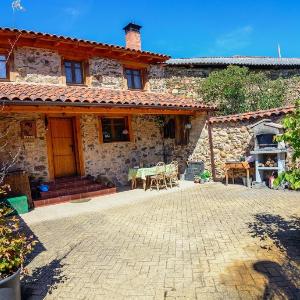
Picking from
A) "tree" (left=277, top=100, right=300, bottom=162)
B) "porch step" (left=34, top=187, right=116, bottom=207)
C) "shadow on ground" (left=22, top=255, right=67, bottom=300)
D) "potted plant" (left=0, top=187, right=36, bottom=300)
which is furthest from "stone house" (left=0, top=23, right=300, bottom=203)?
"tree" (left=277, top=100, right=300, bottom=162)

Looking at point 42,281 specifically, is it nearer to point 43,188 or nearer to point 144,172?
point 43,188

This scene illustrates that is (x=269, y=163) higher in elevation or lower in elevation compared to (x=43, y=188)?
higher

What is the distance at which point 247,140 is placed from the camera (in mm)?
10031

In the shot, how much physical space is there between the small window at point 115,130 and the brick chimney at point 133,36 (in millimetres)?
4502

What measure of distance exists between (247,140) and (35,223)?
705cm

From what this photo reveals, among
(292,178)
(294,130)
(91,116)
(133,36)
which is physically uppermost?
(133,36)

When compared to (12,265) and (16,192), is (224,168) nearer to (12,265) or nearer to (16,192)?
(16,192)

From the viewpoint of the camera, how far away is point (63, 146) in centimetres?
1058

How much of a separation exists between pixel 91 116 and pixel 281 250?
827 centimetres

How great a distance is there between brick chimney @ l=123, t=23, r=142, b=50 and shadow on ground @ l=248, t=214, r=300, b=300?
10.7 m

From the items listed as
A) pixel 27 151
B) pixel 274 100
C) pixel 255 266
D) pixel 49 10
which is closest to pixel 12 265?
pixel 255 266

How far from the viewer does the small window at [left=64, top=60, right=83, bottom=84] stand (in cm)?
1124

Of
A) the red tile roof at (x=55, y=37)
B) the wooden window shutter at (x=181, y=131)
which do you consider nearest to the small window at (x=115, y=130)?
the wooden window shutter at (x=181, y=131)

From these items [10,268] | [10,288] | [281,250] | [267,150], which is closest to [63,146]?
[267,150]
